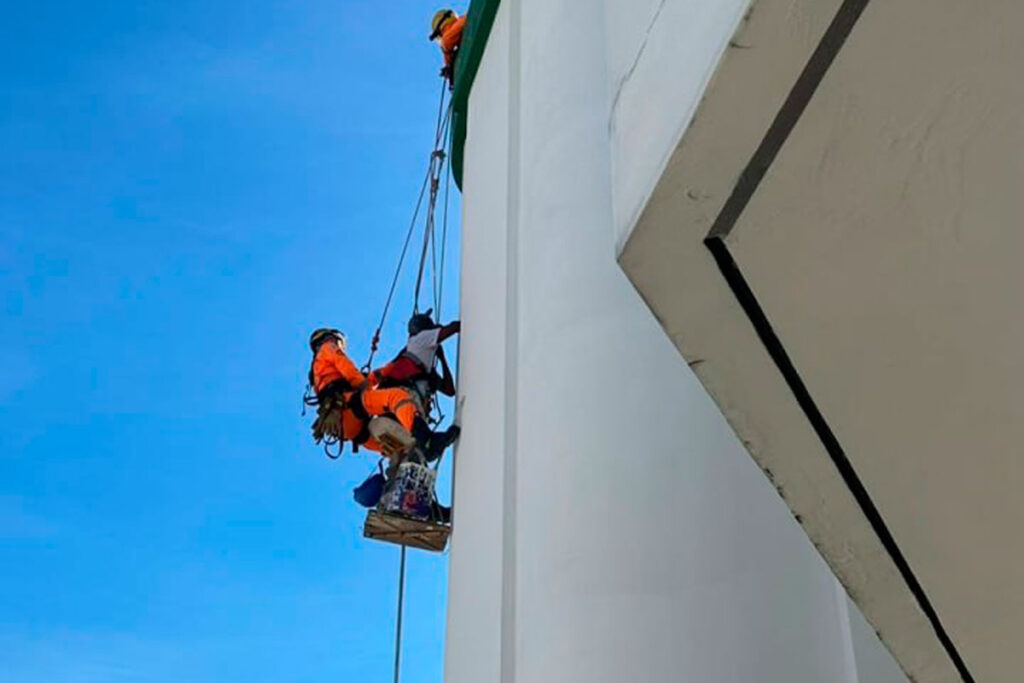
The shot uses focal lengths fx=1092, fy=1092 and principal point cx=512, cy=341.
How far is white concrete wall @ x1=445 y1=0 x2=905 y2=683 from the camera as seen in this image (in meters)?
4.36

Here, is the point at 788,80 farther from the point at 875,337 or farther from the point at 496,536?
the point at 496,536

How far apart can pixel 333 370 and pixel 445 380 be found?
3.15 ft

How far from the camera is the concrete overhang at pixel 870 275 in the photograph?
160 cm

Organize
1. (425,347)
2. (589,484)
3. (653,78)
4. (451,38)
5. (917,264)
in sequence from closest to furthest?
(917,264) → (653,78) → (589,484) → (425,347) → (451,38)

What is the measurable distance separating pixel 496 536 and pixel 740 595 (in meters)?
1.96

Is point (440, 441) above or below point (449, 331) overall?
below

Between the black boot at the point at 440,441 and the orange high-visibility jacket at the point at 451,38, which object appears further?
the orange high-visibility jacket at the point at 451,38

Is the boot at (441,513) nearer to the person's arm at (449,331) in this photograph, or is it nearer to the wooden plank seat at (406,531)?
the wooden plank seat at (406,531)

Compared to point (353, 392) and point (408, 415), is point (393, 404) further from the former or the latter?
point (353, 392)

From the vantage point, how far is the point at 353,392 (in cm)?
847

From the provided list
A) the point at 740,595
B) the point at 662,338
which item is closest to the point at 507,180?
the point at 662,338

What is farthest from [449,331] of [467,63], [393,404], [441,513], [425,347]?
[467,63]

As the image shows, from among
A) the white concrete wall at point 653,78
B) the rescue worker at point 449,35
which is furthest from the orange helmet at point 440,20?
the white concrete wall at point 653,78

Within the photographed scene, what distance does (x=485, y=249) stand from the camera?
7.72m
